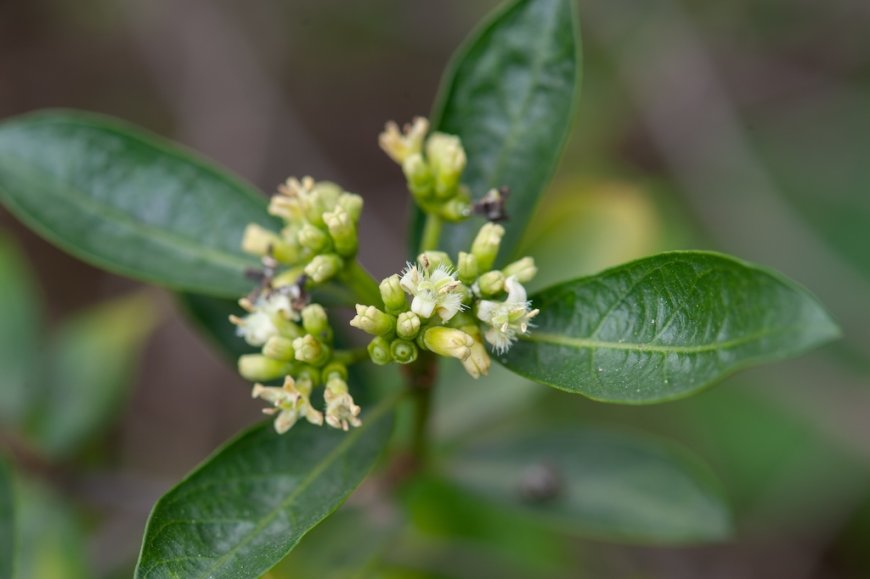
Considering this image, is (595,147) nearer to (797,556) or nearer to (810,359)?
(810,359)

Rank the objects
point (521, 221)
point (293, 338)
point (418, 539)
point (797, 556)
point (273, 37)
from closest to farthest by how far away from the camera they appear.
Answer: point (293, 338)
point (521, 221)
point (418, 539)
point (797, 556)
point (273, 37)

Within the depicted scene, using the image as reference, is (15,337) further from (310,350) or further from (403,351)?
(403,351)

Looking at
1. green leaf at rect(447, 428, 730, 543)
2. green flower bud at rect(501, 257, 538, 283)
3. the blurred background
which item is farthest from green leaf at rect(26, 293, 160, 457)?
green flower bud at rect(501, 257, 538, 283)

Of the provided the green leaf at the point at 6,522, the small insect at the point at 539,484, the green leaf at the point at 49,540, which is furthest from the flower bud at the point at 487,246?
the green leaf at the point at 49,540

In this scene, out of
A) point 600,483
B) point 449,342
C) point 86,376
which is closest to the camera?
point 449,342

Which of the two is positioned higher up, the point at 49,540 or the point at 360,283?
the point at 360,283

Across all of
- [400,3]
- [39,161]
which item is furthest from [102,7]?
[39,161]

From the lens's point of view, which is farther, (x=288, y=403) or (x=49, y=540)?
(x=49, y=540)

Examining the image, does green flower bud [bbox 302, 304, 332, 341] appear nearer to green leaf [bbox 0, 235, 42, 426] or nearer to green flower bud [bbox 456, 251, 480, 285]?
green flower bud [bbox 456, 251, 480, 285]

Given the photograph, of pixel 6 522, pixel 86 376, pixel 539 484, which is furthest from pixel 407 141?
pixel 86 376
